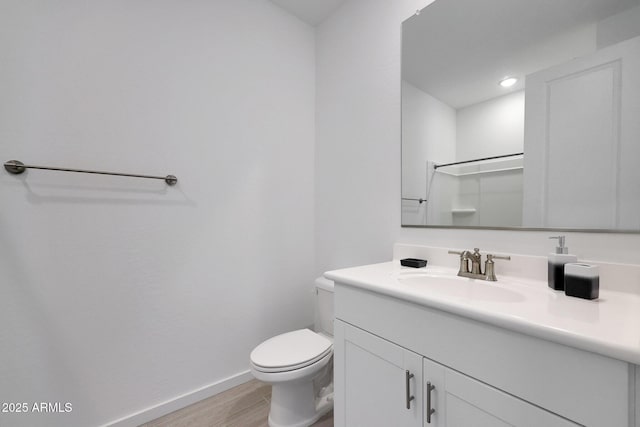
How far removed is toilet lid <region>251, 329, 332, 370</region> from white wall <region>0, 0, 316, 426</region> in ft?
1.25

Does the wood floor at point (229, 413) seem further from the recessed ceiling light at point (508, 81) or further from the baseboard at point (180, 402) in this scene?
the recessed ceiling light at point (508, 81)

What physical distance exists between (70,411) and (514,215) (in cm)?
205

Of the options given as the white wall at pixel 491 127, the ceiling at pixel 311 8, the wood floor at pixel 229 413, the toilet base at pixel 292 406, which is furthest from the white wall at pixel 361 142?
the wood floor at pixel 229 413

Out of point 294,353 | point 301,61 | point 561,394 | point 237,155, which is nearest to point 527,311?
point 561,394

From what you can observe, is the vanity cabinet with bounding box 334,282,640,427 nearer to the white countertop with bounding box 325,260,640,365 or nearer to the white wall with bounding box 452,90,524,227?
the white countertop with bounding box 325,260,640,365

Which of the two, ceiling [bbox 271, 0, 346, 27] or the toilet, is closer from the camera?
the toilet

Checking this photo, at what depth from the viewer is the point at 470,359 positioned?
658mm

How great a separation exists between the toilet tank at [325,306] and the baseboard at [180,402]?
0.58 meters

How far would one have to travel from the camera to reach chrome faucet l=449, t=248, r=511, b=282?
99 cm

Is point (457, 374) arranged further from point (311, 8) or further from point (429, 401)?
point (311, 8)

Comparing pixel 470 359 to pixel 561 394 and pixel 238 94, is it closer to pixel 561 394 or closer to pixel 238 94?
pixel 561 394

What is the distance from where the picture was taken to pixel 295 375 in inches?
45.8

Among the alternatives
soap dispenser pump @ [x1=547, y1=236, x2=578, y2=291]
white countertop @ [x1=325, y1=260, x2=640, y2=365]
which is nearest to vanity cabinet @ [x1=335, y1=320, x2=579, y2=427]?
white countertop @ [x1=325, y1=260, x2=640, y2=365]

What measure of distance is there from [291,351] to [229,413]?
515 millimetres
